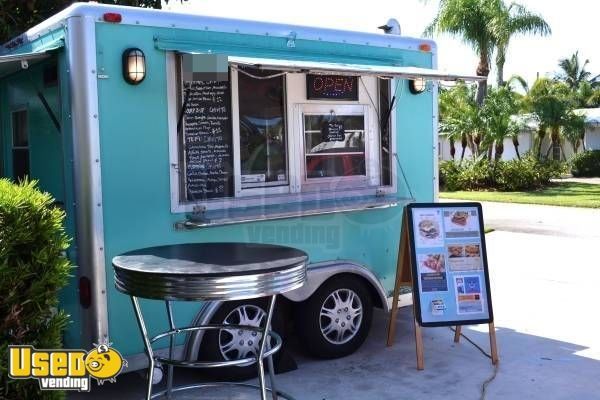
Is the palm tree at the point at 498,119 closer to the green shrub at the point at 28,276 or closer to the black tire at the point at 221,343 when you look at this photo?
the black tire at the point at 221,343

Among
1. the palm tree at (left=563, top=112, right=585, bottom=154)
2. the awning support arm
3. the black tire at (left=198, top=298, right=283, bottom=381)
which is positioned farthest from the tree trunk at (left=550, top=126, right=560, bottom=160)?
the awning support arm

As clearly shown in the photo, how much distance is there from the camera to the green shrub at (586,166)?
28891mm

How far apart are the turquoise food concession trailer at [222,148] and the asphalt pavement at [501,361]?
0.34m

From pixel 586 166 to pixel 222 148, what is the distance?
89.7 ft

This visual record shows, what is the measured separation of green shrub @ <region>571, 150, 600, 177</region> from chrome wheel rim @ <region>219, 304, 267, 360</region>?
26970 mm

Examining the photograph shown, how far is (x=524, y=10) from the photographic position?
81.2 feet

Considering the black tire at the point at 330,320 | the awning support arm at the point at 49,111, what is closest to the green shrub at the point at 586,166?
the black tire at the point at 330,320

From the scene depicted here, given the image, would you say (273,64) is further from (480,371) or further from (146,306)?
(480,371)

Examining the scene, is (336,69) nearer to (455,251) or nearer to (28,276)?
(455,251)

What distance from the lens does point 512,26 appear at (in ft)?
80.4

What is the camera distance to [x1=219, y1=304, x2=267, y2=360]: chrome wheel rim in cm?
472

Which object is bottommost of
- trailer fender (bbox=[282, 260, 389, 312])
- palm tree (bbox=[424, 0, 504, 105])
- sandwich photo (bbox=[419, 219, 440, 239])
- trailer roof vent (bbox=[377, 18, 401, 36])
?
trailer fender (bbox=[282, 260, 389, 312])

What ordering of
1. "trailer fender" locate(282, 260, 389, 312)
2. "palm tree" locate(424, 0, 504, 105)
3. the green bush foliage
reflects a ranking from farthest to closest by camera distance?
"palm tree" locate(424, 0, 504, 105), the green bush foliage, "trailer fender" locate(282, 260, 389, 312)

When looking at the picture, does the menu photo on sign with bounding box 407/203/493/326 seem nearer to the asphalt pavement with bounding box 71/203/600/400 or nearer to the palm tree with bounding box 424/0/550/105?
the asphalt pavement with bounding box 71/203/600/400
